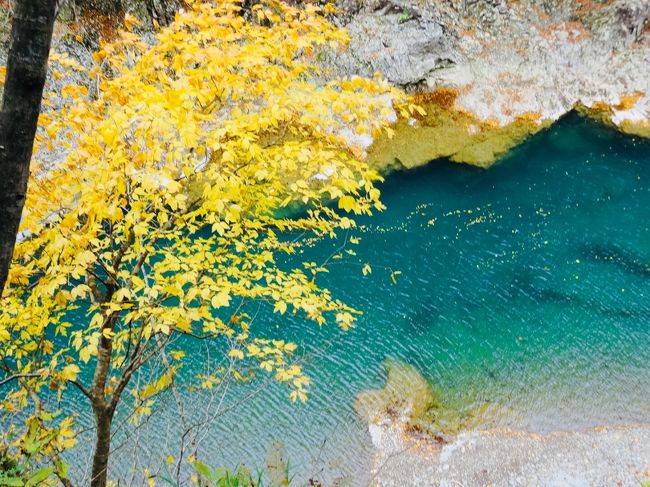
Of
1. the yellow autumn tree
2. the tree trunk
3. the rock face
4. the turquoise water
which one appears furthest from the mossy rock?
the rock face

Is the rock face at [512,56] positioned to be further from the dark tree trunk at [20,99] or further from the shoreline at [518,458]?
the dark tree trunk at [20,99]

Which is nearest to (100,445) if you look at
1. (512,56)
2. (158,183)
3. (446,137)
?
(158,183)

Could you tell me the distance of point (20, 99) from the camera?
2.07m

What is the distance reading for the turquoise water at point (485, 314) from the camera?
10773 mm

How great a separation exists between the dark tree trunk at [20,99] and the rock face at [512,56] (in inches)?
810

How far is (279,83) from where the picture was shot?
5.05 m

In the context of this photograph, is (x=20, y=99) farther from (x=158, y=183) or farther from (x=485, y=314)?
(x=485, y=314)

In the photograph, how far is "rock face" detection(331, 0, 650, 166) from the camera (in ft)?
74.7

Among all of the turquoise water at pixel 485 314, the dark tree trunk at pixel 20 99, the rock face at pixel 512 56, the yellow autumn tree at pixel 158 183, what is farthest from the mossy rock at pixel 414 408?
the rock face at pixel 512 56

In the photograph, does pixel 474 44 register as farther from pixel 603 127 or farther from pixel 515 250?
pixel 515 250

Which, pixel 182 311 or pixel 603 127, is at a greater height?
pixel 182 311

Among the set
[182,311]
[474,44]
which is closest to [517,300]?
[182,311]

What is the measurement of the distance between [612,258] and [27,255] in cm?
1746

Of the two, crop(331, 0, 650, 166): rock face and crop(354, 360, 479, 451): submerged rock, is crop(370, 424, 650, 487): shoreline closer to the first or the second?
crop(354, 360, 479, 451): submerged rock
